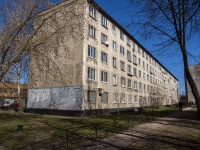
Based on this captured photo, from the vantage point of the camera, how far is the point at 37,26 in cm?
1266

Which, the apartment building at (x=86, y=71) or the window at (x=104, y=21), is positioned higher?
the window at (x=104, y=21)

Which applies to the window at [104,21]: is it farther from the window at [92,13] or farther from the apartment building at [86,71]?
the window at [92,13]

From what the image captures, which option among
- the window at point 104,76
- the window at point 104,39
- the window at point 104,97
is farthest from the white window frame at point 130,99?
the window at point 104,39

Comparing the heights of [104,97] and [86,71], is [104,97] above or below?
below

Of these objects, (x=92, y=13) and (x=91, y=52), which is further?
(x=92, y=13)

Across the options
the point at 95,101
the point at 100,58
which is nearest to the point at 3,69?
the point at 95,101

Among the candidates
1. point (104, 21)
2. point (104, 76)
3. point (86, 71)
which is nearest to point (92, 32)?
point (104, 21)

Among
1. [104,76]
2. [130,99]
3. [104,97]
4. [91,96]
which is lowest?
[130,99]

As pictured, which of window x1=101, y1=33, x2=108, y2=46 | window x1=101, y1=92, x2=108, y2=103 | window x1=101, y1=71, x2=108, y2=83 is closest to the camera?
window x1=101, y1=92, x2=108, y2=103

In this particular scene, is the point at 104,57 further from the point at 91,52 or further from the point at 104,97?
the point at 104,97

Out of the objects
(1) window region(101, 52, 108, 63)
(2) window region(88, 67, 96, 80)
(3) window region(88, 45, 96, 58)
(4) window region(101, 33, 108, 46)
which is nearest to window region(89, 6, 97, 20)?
(4) window region(101, 33, 108, 46)

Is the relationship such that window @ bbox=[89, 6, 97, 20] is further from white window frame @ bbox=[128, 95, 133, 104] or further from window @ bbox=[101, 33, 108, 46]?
white window frame @ bbox=[128, 95, 133, 104]

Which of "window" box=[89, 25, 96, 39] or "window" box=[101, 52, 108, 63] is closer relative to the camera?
"window" box=[89, 25, 96, 39]

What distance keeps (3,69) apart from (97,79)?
1412 centimetres
